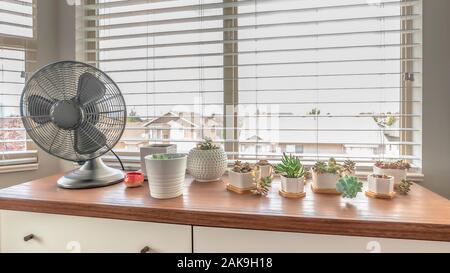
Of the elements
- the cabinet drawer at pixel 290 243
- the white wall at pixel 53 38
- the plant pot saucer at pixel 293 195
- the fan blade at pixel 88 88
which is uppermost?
the white wall at pixel 53 38

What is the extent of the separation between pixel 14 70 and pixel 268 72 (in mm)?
1324

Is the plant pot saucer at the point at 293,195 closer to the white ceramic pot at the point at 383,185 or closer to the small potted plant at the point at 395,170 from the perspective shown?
the white ceramic pot at the point at 383,185

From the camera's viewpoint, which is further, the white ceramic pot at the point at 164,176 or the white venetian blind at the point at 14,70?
the white venetian blind at the point at 14,70

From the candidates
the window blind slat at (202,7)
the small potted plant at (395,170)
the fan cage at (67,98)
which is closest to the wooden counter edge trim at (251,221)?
the fan cage at (67,98)

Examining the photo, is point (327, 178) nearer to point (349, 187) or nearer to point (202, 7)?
point (349, 187)

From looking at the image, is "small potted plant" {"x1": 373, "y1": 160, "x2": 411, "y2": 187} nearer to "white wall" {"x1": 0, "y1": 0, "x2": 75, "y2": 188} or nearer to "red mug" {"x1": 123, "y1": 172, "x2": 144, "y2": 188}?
"red mug" {"x1": 123, "y1": 172, "x2": 144, "y2": 188}

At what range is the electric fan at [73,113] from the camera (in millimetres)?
921

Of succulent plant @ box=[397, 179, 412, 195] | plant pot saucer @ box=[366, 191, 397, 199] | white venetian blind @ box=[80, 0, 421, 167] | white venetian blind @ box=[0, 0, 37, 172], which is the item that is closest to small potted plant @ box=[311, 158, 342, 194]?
plant pot saucer @ box=[366, 191, 397, 199]

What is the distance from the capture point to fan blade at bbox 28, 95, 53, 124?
919 millimetres

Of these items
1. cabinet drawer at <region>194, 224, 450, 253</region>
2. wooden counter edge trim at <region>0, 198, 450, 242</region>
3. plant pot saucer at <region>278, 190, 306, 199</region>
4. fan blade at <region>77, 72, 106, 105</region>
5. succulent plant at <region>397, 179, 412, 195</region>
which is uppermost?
fan blade at <region>77, 72, 106, 105</region>

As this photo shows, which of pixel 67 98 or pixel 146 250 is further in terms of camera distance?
pixel 67 98

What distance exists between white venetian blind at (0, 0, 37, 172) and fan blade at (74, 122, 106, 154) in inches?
24.9

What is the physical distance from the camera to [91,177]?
3.25 ft

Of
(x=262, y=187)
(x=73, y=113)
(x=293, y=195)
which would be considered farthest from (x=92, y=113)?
(x=293, y=195)
